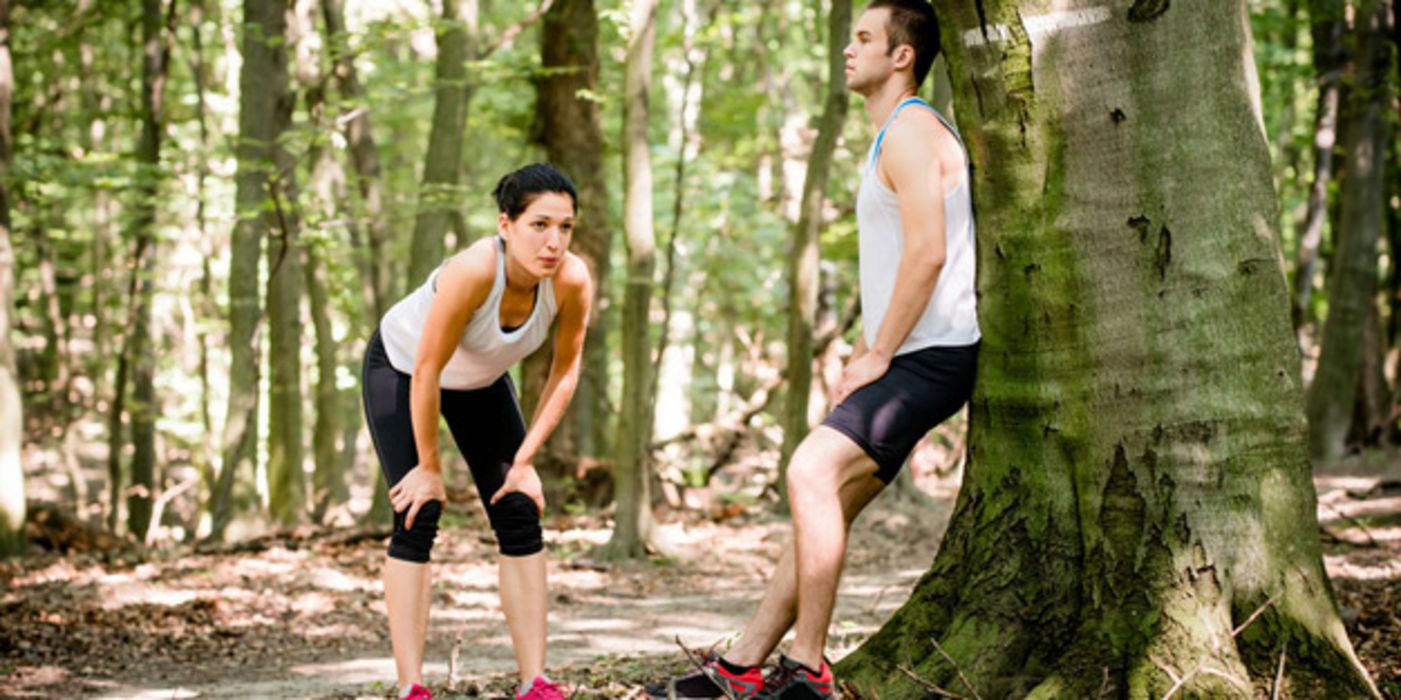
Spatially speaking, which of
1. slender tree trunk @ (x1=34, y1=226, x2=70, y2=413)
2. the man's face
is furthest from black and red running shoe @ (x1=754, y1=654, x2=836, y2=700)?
slender tree trunk @ (x1=34, y1=226, x2=70, y2=413)

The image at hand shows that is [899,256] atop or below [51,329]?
atop

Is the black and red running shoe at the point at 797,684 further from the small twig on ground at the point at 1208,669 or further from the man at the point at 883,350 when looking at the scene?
the small twig on ground at the point at 1208,669

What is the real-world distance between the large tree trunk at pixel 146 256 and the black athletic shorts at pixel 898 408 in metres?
9.27

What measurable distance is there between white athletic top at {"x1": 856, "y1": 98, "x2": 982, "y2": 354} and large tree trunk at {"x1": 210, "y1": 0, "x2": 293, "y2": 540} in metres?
9.52

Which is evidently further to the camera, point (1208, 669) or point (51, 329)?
point (51, 329)

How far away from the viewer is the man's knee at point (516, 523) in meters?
4.40

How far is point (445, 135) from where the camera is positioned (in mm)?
13227

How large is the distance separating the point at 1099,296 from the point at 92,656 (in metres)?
6.50

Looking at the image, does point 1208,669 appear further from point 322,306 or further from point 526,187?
point 322,306

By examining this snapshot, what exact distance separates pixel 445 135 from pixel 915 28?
984 cm

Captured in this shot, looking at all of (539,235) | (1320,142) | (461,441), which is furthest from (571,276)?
(1320,142)

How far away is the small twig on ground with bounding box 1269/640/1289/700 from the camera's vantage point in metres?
3.31

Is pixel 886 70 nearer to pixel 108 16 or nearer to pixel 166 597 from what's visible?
pixel 166 597

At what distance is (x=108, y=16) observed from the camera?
14.5 metres
